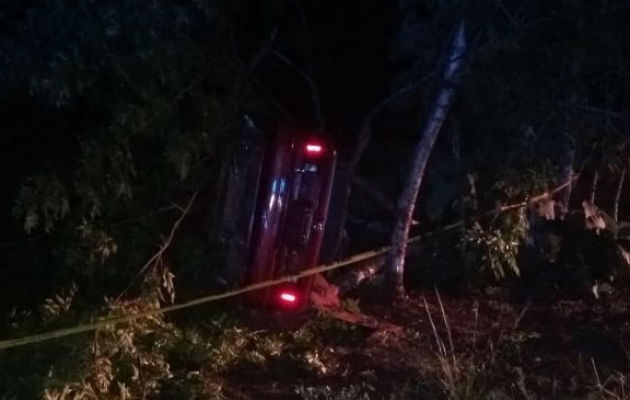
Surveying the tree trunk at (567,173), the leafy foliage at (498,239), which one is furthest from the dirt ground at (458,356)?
the tree trunk at (567,173)

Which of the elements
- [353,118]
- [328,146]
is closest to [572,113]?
[328,146]

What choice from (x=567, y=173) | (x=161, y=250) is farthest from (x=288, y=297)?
(x=567, y=173)

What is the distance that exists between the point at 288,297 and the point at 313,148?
1.11m

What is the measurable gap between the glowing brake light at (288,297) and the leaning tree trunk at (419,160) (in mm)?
955

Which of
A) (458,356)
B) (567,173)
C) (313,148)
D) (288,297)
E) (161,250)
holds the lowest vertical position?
(458,356)

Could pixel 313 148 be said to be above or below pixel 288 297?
above

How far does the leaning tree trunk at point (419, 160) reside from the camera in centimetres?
852

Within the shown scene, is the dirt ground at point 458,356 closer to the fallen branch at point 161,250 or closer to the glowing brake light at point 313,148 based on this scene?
the fallen branch at point 161,250

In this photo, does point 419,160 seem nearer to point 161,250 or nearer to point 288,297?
point 288,297

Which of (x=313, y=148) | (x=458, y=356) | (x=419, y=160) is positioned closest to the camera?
(x=458, y=356)

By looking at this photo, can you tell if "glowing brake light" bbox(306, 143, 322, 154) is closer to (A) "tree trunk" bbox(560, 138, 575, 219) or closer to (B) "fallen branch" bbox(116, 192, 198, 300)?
(B) "fallen branch" bbox(116, 192, 198, 300)

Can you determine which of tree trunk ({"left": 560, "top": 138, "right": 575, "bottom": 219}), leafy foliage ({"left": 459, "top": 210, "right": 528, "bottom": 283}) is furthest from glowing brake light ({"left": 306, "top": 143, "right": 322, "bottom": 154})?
tree trunk ({"left": 560, "top": 138, "right": 575, "bottom": 219})

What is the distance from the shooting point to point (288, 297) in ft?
26.6

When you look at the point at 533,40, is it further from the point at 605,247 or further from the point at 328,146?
the point at 605,247
